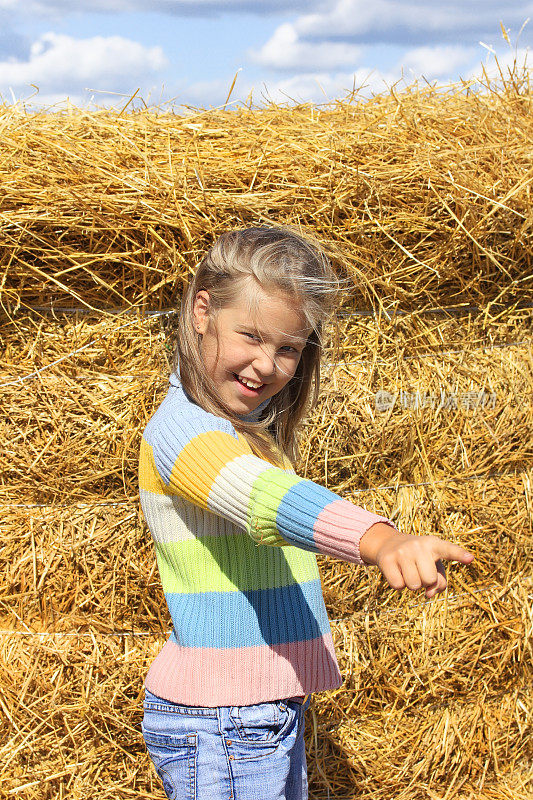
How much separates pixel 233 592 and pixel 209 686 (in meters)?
0.16

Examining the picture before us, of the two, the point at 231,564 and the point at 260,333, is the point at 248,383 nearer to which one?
the point at 260,333

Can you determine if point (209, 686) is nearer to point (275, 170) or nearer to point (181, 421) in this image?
point (181, 421)

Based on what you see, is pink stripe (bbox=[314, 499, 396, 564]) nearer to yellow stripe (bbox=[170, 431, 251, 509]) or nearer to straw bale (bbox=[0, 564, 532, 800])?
yellow stripe (bbox=[170, 431, 251, 509])

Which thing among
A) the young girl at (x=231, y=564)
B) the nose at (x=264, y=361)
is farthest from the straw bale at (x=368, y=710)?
the nose at (x=264, y=361)

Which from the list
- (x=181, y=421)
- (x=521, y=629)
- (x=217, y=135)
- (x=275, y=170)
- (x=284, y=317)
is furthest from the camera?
(x=521, y=629)

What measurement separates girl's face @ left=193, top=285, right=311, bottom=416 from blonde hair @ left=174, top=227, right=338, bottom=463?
0.6 inches

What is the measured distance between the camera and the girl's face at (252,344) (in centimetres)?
135

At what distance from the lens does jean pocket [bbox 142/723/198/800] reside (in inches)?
49.4

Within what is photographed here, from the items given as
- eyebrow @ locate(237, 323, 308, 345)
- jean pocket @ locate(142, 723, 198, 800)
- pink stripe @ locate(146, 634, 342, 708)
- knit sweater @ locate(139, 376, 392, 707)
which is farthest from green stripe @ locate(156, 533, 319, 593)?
eyebrow @ locate(237, 323, 308, 345)

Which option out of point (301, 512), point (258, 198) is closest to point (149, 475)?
point (301, 512)

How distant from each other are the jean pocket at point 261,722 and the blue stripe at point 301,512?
1.40 ft

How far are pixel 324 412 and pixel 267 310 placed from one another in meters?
0.78

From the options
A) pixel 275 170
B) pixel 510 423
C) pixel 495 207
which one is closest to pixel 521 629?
pixel 510 423

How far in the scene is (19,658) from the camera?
2.02 m
